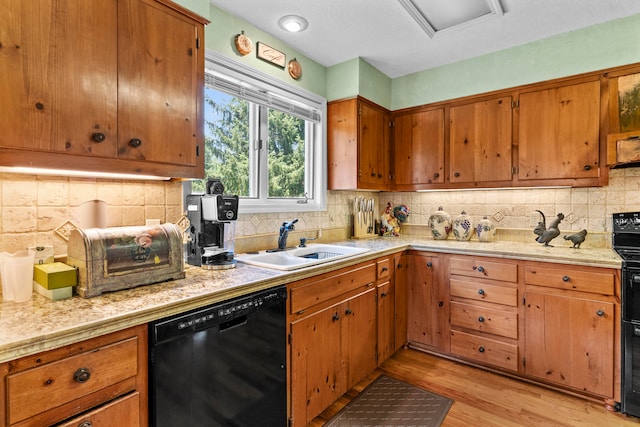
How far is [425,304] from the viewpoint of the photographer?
2807 mm

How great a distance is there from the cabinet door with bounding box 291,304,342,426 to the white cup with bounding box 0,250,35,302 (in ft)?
3.67

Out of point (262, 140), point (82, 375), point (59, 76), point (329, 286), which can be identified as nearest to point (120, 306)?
point (82, 375)

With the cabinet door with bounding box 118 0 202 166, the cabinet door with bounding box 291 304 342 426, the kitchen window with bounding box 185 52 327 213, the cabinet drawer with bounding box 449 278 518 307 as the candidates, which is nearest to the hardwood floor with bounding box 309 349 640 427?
the cabinet door with bounding box 291 304 342 426

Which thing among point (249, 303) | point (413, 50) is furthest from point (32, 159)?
point (413, 50)

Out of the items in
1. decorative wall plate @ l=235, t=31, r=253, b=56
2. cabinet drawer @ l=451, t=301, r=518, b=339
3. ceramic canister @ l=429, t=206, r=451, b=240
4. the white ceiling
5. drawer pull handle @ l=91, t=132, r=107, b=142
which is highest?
the white ceiling

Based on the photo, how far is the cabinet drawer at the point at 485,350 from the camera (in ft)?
7.97

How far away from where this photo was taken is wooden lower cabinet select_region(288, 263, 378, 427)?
5.82ft

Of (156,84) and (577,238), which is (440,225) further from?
(156,84)

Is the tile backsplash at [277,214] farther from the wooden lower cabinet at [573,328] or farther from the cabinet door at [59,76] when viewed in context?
the wooden lower cabinet at [573,328]

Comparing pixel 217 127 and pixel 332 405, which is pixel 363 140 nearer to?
pixel 217 127

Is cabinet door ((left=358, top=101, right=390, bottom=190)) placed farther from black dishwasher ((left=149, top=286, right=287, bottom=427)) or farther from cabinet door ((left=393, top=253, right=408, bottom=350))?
black dishwasher ((left=149, top=286, right=287, bottom=427))

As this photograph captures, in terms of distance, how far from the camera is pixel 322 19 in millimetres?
2295

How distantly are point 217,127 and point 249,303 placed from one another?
4.45 feet

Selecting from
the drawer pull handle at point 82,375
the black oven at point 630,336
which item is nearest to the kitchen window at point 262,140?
the drawer pull handle at point 82,375
